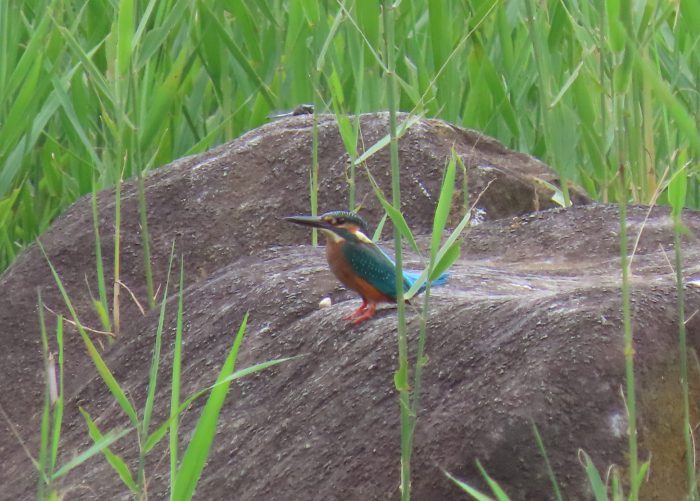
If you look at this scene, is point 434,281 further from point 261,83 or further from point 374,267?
point 261,83

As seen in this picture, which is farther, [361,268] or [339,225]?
[339,225]

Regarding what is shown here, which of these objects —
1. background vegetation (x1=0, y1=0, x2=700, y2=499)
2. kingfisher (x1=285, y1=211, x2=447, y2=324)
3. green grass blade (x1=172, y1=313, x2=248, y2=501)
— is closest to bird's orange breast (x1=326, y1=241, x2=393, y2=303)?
kingfisher (x1=285, y1=211, x2=447, y2=324)

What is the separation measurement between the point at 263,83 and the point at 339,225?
158cm

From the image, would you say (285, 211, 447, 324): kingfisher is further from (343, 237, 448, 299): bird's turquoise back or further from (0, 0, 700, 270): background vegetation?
(0, 0, 700, 270): background vegetation

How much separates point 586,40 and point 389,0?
545 millimetres

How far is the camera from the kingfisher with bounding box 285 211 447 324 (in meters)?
2.41

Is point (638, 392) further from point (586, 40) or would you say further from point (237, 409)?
point (237, 409)

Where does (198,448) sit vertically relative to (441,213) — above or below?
below

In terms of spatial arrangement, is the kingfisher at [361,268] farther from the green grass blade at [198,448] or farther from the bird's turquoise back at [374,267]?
the green grass blade at [198,448]

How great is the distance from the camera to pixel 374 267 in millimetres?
2424

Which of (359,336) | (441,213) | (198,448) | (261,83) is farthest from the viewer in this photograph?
(261,83)

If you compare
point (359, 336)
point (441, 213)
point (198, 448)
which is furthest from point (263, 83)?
point (198, 448)

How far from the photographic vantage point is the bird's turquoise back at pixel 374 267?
7.91 feet

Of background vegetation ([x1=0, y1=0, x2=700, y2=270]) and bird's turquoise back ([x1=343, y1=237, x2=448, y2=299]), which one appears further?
background vegetation ([x1=0, y1=0, x2=700, y2=270])
